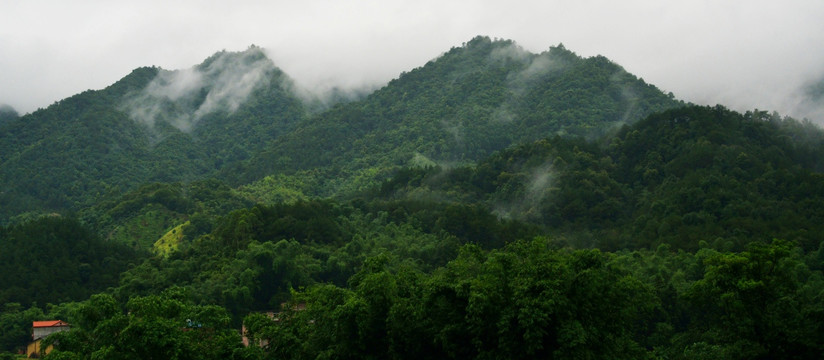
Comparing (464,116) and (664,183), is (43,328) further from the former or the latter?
(464,116)

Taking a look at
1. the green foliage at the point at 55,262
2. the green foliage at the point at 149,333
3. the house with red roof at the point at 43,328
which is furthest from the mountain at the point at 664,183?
the house with red roof at the point at 43,328

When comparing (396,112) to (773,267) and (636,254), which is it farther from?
(773,267)

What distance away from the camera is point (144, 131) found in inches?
4806

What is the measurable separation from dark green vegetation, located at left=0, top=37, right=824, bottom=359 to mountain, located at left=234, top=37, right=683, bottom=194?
0.41 metres

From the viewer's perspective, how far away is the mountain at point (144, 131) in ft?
330

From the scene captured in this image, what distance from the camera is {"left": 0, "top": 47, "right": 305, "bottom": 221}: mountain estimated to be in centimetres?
10044

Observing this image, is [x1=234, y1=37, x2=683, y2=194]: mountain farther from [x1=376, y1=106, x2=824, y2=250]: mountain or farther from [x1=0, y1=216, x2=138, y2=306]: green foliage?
[x1=0, y1=216, x2=138, y2=306]: green foliage

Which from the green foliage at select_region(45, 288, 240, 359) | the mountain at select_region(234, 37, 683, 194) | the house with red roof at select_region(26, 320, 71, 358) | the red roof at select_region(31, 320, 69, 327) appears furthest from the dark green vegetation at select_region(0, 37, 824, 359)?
the house with red roof at select_region(26, 320, 71, 358)

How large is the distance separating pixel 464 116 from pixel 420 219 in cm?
4266

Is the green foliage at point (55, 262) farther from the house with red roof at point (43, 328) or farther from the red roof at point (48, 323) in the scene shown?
the red roof at point (48, 323)

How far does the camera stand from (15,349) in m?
52.0

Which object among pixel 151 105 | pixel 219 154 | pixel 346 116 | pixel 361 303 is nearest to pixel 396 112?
pixel 346 116

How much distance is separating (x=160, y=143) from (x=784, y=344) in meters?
104

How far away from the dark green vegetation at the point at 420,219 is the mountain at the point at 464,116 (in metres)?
0.41
